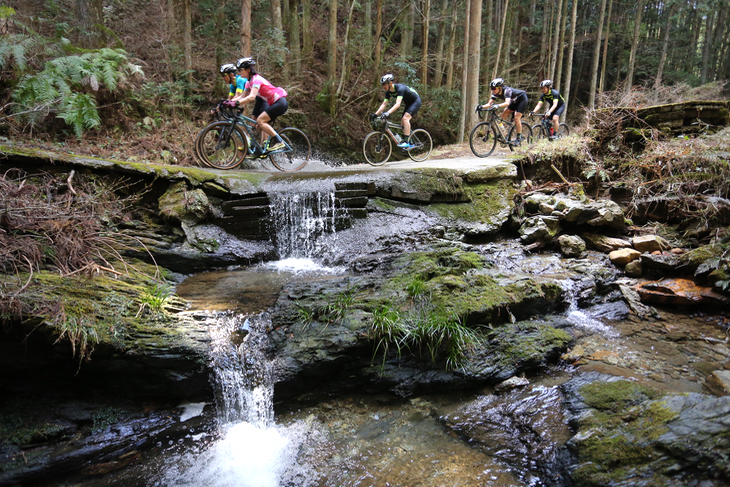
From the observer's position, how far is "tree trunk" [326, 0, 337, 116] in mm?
12062

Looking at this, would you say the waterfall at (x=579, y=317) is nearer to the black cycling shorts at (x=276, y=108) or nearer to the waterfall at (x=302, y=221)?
the waterfall at (x=302, y=221)

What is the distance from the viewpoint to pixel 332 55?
1241 centimetres

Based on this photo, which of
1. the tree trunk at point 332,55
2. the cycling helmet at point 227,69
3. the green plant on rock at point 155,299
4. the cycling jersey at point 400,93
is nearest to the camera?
the green plant on rock at point 155,299

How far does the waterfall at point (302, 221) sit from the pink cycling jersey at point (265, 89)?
2160 mm

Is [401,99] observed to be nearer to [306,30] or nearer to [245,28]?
[245,28]

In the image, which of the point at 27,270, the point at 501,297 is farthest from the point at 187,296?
the point at 501,297

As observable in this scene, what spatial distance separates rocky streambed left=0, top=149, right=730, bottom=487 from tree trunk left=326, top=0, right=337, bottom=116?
345 inches

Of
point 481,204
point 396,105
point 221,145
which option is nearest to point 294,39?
point 396,105

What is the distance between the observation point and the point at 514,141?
1031 centimetres

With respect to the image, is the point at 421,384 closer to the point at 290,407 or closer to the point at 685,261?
the point at 290,407

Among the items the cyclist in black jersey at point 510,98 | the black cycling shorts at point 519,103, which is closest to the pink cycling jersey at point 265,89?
the cyclist in black jersey at point 510,98

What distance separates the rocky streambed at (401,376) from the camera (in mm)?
3084

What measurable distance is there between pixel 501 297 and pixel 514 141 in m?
7.02

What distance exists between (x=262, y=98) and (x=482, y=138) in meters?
6.12
